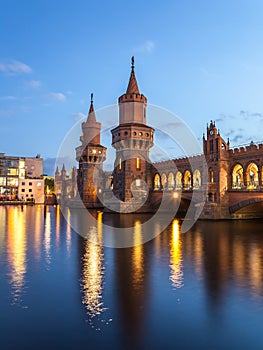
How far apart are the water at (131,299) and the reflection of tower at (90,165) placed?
2249 inches

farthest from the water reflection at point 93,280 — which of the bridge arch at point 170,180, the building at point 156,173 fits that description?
the bridge arch at point 170,180

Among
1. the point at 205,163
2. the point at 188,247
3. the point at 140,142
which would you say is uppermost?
the point at 140,142

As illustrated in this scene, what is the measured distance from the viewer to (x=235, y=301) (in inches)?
407

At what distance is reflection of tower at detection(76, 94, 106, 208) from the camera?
76.3 m

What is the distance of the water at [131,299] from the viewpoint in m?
7.74

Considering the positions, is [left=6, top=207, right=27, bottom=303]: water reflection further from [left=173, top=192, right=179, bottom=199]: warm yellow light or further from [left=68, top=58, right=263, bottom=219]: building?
[left=173, top=192, right=179, bottom=199]: warm yellow light

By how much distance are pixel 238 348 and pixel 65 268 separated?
9488mm

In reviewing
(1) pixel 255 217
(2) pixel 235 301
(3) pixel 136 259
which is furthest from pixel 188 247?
(1) pixel 255 217

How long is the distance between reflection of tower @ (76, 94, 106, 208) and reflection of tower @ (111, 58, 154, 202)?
54.3 feet

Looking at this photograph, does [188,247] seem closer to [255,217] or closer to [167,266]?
[167,266]

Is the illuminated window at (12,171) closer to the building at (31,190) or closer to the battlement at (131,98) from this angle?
the building at (31,190)

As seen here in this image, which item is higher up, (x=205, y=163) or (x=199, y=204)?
(x=205, y=163)

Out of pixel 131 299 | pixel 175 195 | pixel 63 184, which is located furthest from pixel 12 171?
pixel 131 299

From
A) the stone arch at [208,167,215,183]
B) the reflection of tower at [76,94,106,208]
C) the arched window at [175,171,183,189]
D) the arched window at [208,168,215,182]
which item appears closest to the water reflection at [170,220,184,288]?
the stone arch at [208,167,215,183]
